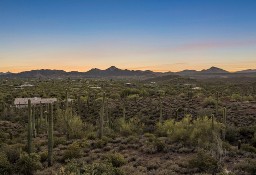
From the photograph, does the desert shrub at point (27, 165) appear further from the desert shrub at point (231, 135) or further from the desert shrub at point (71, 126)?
the desert shrub at point (231, 135)

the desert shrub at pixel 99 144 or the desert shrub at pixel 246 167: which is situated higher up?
the desert shrub at pixel 246 167

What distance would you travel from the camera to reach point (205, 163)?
566 inches

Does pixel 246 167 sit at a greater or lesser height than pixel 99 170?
lesser

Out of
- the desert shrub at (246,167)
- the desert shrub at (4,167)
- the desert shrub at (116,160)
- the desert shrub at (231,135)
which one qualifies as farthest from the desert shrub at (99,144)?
the desert shrub at (231,135)

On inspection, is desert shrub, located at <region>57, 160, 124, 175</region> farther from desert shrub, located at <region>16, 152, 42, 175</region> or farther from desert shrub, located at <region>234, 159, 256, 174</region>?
desert shrub, located at <region>234, 159, 256, 174</region>

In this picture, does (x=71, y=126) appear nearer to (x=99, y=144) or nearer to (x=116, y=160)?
(x=99, y=144)

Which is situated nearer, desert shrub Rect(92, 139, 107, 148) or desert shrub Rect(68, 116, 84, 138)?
desert shrub Rect(92, 139, 107, 148)

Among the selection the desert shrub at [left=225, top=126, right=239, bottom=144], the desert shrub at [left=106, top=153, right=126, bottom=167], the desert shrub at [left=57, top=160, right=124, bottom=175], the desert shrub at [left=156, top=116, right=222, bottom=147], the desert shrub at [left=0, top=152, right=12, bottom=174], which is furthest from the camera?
the desert shrub at [left=225, top=126, right=239, bottom=144]

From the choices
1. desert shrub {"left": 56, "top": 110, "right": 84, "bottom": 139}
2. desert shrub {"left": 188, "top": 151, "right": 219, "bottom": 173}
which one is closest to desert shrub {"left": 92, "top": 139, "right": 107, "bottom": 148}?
desert shrub {"left": 56, "top": 110, "right": 84, "bottom": 139}

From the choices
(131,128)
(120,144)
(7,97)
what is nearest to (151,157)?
(120,144)

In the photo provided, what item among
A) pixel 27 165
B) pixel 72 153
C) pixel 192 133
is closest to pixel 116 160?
pixel 72 153

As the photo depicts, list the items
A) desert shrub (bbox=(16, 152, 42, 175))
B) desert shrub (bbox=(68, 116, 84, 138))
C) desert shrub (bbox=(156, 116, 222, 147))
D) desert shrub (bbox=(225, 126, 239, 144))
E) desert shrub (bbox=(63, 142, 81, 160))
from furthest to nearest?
desert shrub (bbox=(68, 116, 84, 138)) → desert shrub (bbox=(225, 126, 239, 144)) → desert shrub (bbox=(156, 116, 222, 147)) → desert shrub (bbox=(63, 142, 81, 160)) → desert shrub (bbox=(16, 152, 42, 175))

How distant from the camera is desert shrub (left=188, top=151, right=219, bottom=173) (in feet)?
46.9

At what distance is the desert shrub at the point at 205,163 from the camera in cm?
1430
